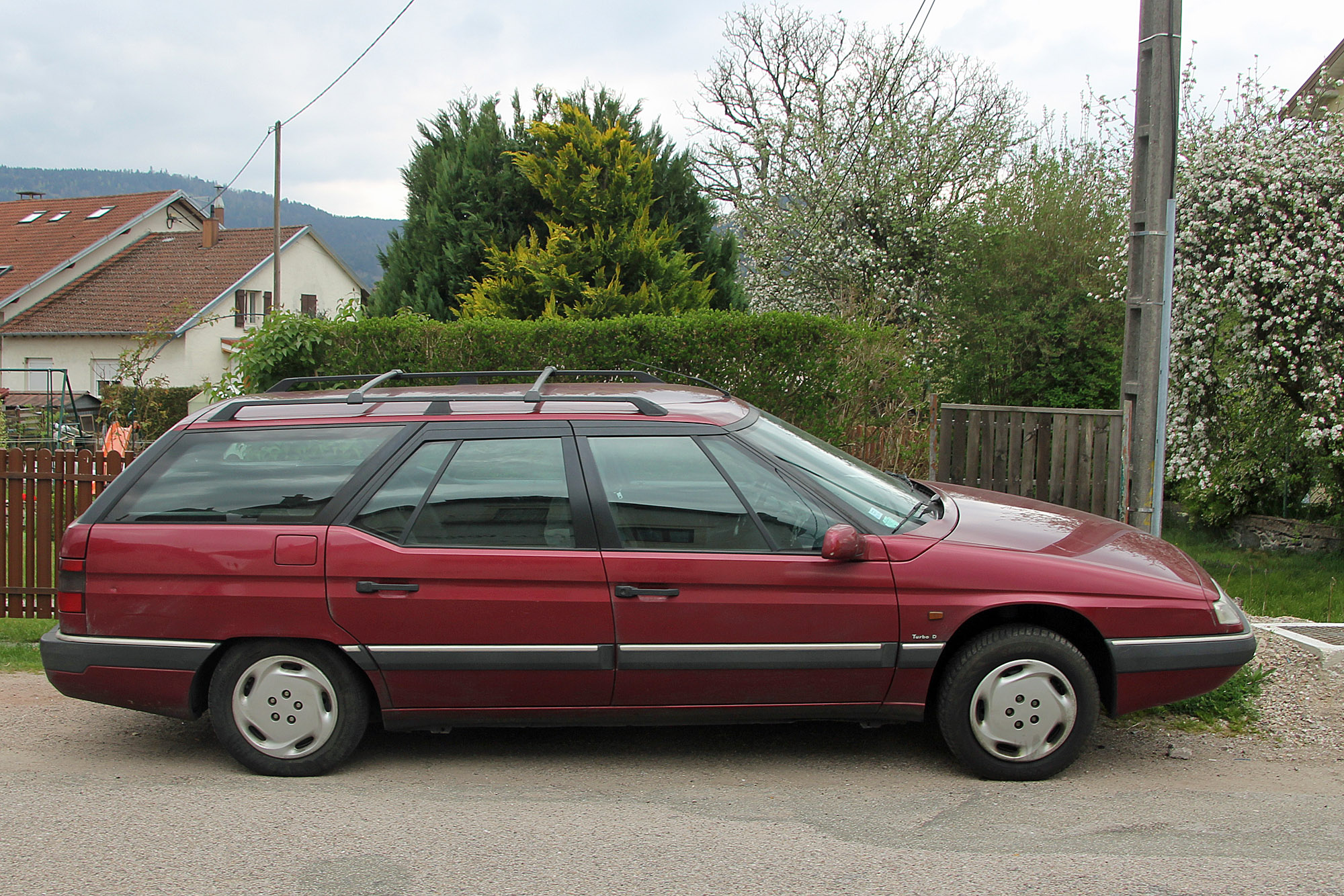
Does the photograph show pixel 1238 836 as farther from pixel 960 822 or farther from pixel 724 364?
pixel 724 364

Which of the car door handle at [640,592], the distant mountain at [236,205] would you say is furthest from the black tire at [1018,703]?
the distant mountain at [236,205]

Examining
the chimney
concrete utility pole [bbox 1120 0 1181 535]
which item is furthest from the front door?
the chimney

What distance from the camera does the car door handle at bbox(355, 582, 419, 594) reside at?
4.12 m

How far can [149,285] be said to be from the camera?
3762 centimetres

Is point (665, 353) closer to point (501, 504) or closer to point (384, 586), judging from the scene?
point (501, 504)

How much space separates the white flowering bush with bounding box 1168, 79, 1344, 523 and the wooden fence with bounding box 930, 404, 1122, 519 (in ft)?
14.0

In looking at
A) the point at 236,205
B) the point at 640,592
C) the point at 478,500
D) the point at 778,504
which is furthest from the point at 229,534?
the point at 236,205

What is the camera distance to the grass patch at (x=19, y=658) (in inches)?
238

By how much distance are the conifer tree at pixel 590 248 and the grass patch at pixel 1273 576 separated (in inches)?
255

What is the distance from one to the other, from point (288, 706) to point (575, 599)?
129 centimetres

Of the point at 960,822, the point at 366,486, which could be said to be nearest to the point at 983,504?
the point at 960,822

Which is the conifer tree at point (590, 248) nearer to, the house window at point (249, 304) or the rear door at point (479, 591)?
the rear door at point (479, 591)

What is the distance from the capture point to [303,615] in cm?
414

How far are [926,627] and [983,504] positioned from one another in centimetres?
98
